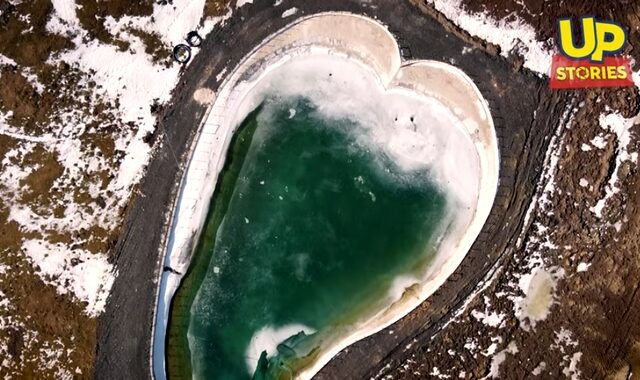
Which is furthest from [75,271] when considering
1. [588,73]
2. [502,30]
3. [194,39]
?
[588,73]

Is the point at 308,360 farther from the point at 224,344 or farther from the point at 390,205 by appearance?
the point at 390,205

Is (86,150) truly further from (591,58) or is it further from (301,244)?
(591,58)

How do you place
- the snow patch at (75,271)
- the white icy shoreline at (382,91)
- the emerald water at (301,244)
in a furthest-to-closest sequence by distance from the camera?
1. the emerald water at (301,244)
2. the white icy shoreline at (382,91)
3. the snow patch at (75,271)

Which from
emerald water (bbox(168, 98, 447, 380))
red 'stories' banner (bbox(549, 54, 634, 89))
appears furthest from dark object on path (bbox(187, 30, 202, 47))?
red 'stories' banner (bbox(549, 54, 634, 89))

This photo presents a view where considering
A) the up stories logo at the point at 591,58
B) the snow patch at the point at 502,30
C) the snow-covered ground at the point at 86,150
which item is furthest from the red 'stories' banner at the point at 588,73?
the snow-covered ground at the point at 86,150

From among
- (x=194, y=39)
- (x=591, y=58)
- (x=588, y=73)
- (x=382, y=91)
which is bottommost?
(x=588, y=73)

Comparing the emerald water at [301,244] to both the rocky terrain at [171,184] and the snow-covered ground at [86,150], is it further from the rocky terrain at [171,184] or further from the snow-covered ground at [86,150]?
the snow-covered ground at [86,150]

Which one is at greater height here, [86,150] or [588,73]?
[86,150]
